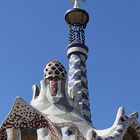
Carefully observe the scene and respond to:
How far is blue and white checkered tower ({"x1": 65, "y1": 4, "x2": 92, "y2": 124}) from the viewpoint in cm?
1051

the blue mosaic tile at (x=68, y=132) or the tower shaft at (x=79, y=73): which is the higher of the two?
the tower shaft at (x=79, y=73)

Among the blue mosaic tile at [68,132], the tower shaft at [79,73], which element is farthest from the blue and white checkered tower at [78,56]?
the blue mosaic tile at [68,132]

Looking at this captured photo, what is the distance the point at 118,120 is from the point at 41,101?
→ 3.89 feet

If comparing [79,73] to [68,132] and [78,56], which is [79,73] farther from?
[68,132]

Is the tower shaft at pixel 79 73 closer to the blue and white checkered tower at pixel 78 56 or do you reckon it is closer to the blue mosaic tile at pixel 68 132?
the blue and white checkered tower at pixel 78 56

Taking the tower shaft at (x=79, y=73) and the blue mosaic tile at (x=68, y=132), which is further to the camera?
the tower shaft at (x=79, y=73)

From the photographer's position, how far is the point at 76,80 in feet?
35.2

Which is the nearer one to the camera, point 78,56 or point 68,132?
point 68,132

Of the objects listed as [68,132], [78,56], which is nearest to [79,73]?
[78,56]

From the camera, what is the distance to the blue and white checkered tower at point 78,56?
10.5m

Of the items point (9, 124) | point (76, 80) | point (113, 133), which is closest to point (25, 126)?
point (9, 124)

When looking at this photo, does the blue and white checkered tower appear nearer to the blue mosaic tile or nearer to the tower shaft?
the tower shaft

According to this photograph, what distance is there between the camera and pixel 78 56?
11.0 meters

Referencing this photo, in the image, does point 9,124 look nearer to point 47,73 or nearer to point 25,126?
point 25,126
